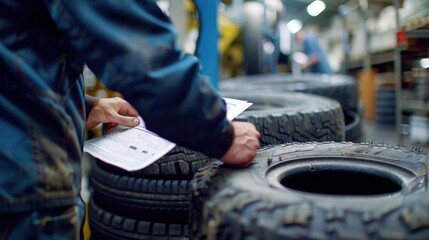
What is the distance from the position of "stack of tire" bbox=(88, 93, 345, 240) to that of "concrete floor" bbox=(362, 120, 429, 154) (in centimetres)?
220

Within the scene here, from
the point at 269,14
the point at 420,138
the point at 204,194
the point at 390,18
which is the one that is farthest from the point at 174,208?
the point at 269,14

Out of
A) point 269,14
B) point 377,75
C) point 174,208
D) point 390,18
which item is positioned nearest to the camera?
point 174,208

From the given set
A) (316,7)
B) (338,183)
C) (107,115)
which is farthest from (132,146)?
(316,7)

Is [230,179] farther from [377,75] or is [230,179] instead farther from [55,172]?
[377,75]

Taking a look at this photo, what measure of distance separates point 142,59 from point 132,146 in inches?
10.4

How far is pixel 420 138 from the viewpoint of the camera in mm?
3096

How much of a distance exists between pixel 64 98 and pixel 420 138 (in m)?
3.17

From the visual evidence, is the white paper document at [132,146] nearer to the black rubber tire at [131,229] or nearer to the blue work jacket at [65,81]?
the blue work jacket at [65,81]

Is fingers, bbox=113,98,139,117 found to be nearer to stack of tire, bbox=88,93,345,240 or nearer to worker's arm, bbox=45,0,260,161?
stack of tire, bbox=88,93,345,240

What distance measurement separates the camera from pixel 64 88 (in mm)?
542

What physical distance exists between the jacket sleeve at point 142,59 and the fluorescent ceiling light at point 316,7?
11403 mm

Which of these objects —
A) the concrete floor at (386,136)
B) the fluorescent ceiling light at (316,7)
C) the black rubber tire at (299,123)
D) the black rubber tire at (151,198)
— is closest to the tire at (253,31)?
the concrete floor at (386,136)

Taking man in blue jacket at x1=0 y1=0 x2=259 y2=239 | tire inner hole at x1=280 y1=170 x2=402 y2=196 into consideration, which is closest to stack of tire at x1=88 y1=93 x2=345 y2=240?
tire inner hole at x1=280 y1=170 x2=402 y2=196

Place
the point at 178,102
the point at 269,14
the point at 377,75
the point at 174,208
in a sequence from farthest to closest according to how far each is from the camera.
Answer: the point at 377,75
the point at 269,14
the point at 174,208
the point at 178,102
